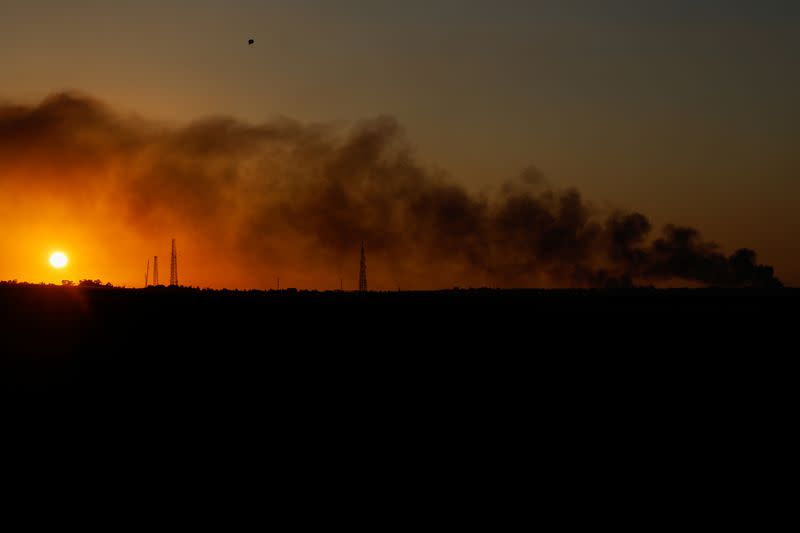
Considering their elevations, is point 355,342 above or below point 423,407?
above

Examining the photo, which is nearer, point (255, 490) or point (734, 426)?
point (255, 490)

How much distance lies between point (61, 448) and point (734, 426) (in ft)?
99.6

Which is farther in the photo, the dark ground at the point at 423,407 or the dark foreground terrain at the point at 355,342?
the dark foreground terrain at the point at 355,342

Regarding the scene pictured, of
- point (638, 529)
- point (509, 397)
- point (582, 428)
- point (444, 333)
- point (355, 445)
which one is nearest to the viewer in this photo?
point (638, 529)

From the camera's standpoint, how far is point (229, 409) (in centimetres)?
4906

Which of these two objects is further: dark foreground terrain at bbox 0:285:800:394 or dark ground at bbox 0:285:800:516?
dark foreground terrain at bbox 0:285:800:394

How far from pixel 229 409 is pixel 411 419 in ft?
28.6

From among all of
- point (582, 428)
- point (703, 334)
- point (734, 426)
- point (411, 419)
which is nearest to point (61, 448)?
point (411, 419)

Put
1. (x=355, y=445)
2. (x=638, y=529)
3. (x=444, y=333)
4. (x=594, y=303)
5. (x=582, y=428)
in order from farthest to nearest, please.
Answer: (x=594, y=303), (x=444, y=333), (x=582, y=428), (x=355, y=445), (x=638, y=529)

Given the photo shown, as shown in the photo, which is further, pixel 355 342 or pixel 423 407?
pixel 355 342

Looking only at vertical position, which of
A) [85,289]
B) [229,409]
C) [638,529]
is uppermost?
[85,289]

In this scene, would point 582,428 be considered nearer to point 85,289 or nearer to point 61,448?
point 61,448

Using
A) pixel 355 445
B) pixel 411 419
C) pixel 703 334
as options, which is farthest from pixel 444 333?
pixel 355 445

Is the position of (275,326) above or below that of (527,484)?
above
